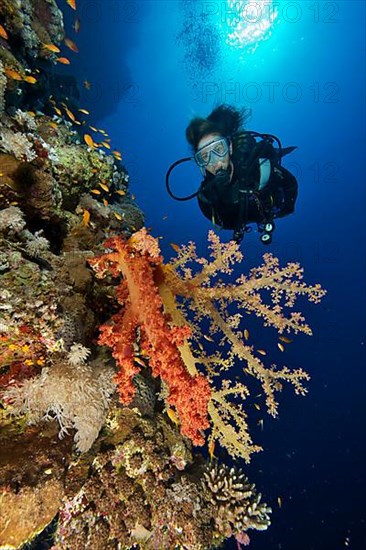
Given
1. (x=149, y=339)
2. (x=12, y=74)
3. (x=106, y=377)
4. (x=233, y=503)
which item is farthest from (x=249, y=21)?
(x=233, y=503)

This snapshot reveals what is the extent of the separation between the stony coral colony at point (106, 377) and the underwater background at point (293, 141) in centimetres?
486

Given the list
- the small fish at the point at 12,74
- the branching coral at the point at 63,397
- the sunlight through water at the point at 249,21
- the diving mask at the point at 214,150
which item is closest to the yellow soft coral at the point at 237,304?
the branching coral at the point at 63,397

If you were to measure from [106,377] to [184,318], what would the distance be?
1.16 m

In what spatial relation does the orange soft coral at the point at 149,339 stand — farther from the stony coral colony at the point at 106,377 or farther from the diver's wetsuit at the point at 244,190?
the diver's wetsuit at the point at 244,190

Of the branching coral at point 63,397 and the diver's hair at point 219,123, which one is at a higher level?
the diver's hair at point 219,123

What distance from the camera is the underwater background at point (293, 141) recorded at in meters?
20.7

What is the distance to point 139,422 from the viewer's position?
13.2ft

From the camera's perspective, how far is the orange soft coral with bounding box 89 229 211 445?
9.98 ft

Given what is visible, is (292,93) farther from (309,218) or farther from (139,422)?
(139,422)

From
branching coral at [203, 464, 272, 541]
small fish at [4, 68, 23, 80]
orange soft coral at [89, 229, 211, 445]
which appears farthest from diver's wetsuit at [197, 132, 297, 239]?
branching coral at [203, 464, 272, 541]

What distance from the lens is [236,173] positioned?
6.11 m

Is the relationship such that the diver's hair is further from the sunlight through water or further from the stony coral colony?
the sunlight through water

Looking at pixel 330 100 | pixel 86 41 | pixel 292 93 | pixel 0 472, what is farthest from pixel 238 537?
pixel 292 93

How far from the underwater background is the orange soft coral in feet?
17.3
